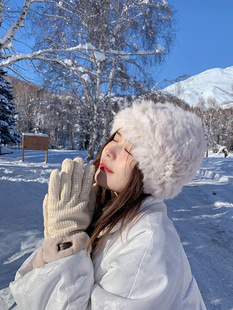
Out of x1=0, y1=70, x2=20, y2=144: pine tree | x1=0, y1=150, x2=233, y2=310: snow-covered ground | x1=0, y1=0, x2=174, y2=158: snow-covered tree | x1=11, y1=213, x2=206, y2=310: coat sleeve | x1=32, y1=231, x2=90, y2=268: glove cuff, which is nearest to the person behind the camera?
x1=11, y1=213, x2=206, y2=310: coat sleeve

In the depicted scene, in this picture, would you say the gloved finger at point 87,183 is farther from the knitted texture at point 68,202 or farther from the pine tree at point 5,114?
the pine tree at point 5,114

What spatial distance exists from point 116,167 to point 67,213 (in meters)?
0.29

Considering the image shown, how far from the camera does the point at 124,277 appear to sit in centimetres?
73

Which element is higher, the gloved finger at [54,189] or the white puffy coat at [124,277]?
the gloved finger at [54,189]

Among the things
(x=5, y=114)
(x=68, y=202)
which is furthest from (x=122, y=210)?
(x=5, y=114)

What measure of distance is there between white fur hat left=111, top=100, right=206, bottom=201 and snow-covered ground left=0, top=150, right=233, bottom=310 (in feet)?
5.79

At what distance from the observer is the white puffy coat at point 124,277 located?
0.71 metres

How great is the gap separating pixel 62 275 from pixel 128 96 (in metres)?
9.27

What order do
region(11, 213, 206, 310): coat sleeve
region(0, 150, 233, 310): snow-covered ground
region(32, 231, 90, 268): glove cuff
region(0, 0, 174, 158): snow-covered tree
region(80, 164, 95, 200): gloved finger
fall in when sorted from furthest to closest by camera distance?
A: 1. region(0, 0, 174, 158): snow-covered tree
2. region(0, 150, 233, 310): snow-covered ground
3. region(80, 164, 95, 200): gloved finger
4. region(32, 231, 90, 268): glove cuff
5. region(11, 213, 206, 310): coat sleeve

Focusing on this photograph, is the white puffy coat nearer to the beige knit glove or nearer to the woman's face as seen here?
the beige knit glove

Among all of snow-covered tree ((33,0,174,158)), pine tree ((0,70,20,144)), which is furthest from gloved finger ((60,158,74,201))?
pine tree ((0,70,20,144))

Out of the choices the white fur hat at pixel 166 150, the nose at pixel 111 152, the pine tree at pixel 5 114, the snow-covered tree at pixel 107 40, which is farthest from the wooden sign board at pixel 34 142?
the white fur hat at pixel 166 150

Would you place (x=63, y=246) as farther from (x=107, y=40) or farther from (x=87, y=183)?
(x=107, y=40)

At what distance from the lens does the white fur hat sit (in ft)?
3.14
